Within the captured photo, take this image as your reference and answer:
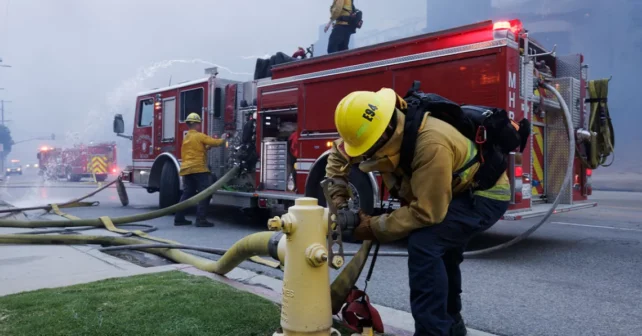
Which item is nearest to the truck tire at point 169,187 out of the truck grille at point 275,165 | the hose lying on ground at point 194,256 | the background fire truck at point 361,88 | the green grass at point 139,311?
the background fire truck at point 361,88

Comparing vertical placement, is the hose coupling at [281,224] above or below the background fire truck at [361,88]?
below

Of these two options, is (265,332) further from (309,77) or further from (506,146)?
(309,77)

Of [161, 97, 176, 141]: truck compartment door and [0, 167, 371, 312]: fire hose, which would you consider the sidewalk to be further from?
[161, 97, 176, 141]: truck compartment door

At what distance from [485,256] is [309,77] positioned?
10.5 ft

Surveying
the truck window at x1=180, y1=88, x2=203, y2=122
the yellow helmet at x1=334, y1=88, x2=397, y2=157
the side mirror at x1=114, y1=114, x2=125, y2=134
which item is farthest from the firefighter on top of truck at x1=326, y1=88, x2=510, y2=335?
the side mirror at x1=114, y1=114, x2=125, y2=134

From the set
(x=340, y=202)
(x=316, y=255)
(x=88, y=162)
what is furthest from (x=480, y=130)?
(x=88, y=162)

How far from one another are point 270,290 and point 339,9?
6.02 metres

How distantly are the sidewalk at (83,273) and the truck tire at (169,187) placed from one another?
142 inches

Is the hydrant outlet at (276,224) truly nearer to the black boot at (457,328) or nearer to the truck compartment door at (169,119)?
the black boot at (457,328)

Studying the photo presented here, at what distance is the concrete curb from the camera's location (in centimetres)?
290

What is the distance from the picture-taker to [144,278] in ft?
12.2

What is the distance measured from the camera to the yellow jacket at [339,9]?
8.52 meters

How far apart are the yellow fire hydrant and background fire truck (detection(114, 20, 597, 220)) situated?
157 centimetres

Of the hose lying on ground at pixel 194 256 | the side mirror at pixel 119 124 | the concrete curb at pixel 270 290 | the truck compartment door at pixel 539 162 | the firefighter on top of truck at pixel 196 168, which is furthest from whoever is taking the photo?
the side mirror at pixel 119 124
